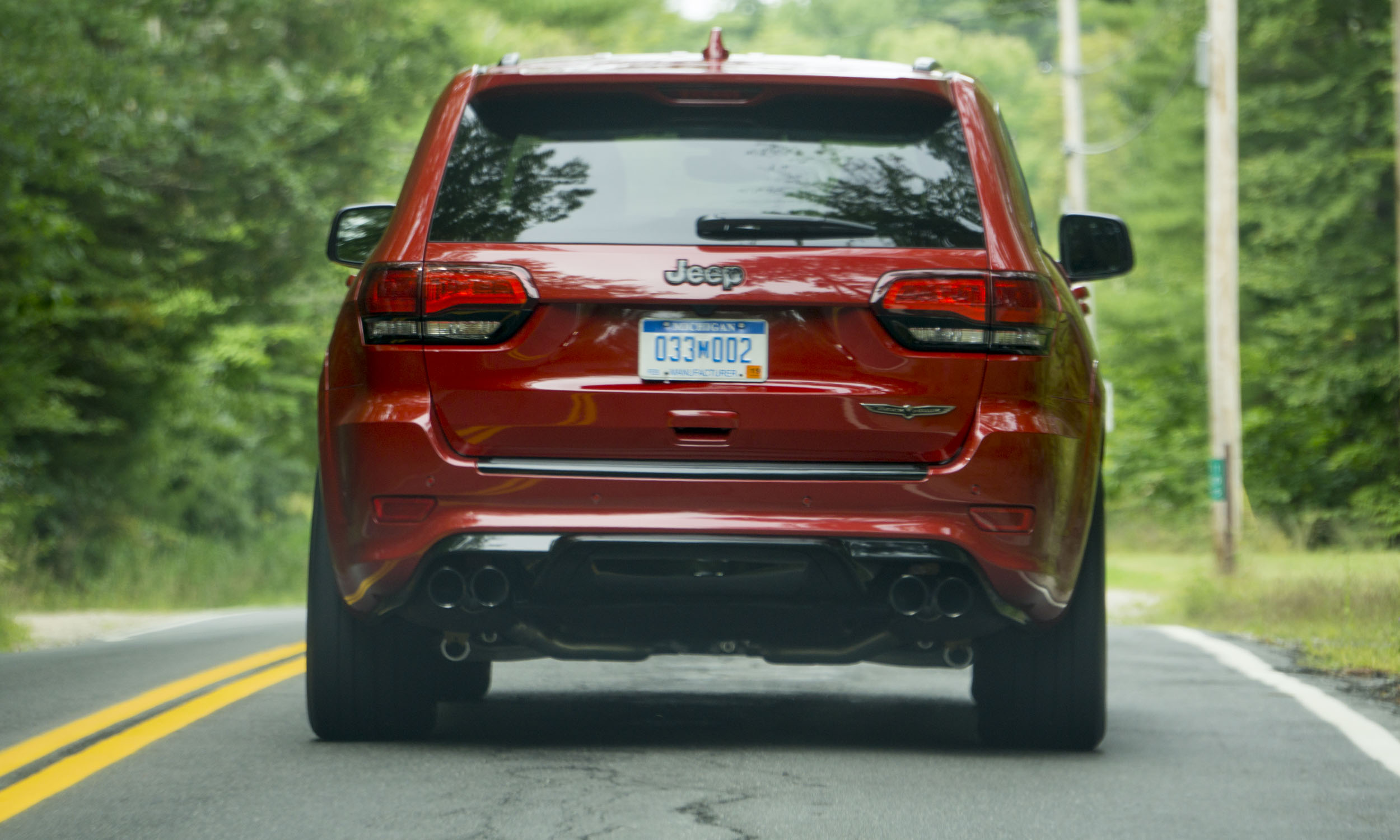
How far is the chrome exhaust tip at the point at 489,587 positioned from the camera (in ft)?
16.9

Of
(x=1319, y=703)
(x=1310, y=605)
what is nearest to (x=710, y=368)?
(x=1319, y=703)

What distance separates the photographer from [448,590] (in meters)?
5.22

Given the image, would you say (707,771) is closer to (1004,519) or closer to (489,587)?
(489,587)

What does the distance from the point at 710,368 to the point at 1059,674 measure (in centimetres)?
159

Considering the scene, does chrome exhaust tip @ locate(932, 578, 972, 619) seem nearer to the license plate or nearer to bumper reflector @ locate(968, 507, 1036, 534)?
bumper reflector @ locate(968, 507, 1036, 534)

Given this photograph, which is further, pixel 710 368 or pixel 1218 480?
pixel 1218 480

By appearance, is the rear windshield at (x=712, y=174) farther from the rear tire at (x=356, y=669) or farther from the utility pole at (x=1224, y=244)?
the utility pole at (x=1224, y=244)

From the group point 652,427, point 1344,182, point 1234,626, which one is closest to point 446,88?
point 652,427

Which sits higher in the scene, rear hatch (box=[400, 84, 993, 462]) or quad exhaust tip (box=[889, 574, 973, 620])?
rear hatch (box=[400, 84, 993, 462])

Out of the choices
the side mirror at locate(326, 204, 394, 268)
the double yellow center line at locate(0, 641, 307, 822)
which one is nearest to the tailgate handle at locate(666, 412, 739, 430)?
the side mirror at locate(326, 204, 394, 268)

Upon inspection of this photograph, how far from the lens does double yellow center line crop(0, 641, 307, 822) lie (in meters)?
5.11

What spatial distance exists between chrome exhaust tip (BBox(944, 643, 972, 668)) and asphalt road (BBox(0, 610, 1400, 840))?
287mm

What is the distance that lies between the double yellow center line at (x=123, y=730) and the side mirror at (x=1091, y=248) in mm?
3211

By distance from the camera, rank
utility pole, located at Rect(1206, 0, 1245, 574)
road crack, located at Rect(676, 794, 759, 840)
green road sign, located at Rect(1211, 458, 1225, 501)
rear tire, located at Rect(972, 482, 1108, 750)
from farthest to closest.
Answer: utility pole, located at Rect(1206, 0, 1245, 574)
green road sign, located at Rect(1211, 458, 1225, 501)
rear tire, located at Rect(972, 482, 1108, 750)
road crack, located at Rect(676, 794, 759, 840)
